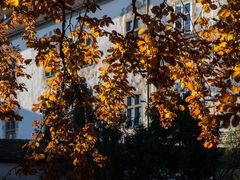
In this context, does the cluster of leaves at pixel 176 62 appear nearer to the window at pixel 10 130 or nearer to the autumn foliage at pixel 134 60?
the autumn foliage at pixel 134 60

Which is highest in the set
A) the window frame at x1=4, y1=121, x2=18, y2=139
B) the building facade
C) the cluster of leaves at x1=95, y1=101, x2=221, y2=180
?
the building facade

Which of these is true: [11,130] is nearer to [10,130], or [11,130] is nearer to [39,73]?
[10,130]

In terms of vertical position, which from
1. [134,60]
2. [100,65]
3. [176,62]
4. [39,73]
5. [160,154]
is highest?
[39,73]

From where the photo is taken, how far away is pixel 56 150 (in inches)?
339

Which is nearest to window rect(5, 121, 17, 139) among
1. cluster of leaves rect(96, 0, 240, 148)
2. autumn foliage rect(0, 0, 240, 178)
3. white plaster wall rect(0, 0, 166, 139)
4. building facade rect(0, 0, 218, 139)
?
building facade rect(0, 0, 218, 139)

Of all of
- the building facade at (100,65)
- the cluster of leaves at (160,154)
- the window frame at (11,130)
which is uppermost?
the building facade at (100,65)

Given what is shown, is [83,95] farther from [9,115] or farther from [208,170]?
[208,170]

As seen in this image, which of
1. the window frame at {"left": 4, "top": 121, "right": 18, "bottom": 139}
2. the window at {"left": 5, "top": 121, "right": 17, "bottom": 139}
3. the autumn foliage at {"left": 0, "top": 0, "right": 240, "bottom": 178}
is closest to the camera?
the autumn foliage at {"left": 0, "top": 0, "right": 240, "bottom": 178}

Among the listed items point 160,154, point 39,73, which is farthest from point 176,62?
point 39,73

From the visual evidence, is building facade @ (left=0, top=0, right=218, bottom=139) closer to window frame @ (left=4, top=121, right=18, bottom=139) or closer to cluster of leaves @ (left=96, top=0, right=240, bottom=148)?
window frame @ (left=4, top=121, right=18, bottom=139)

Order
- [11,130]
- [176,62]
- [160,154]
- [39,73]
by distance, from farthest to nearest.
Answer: [11,130] → [39,73] → [160,154] → [176,62]

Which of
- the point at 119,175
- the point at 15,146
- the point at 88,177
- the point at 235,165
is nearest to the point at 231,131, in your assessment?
the point at 235,165

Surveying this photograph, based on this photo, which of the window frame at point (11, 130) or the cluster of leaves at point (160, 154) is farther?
the window frame at point (11, 130)

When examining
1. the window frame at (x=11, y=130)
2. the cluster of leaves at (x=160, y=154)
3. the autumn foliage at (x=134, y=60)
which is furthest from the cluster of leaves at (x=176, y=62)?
the window frame at (x=11, y=130)
